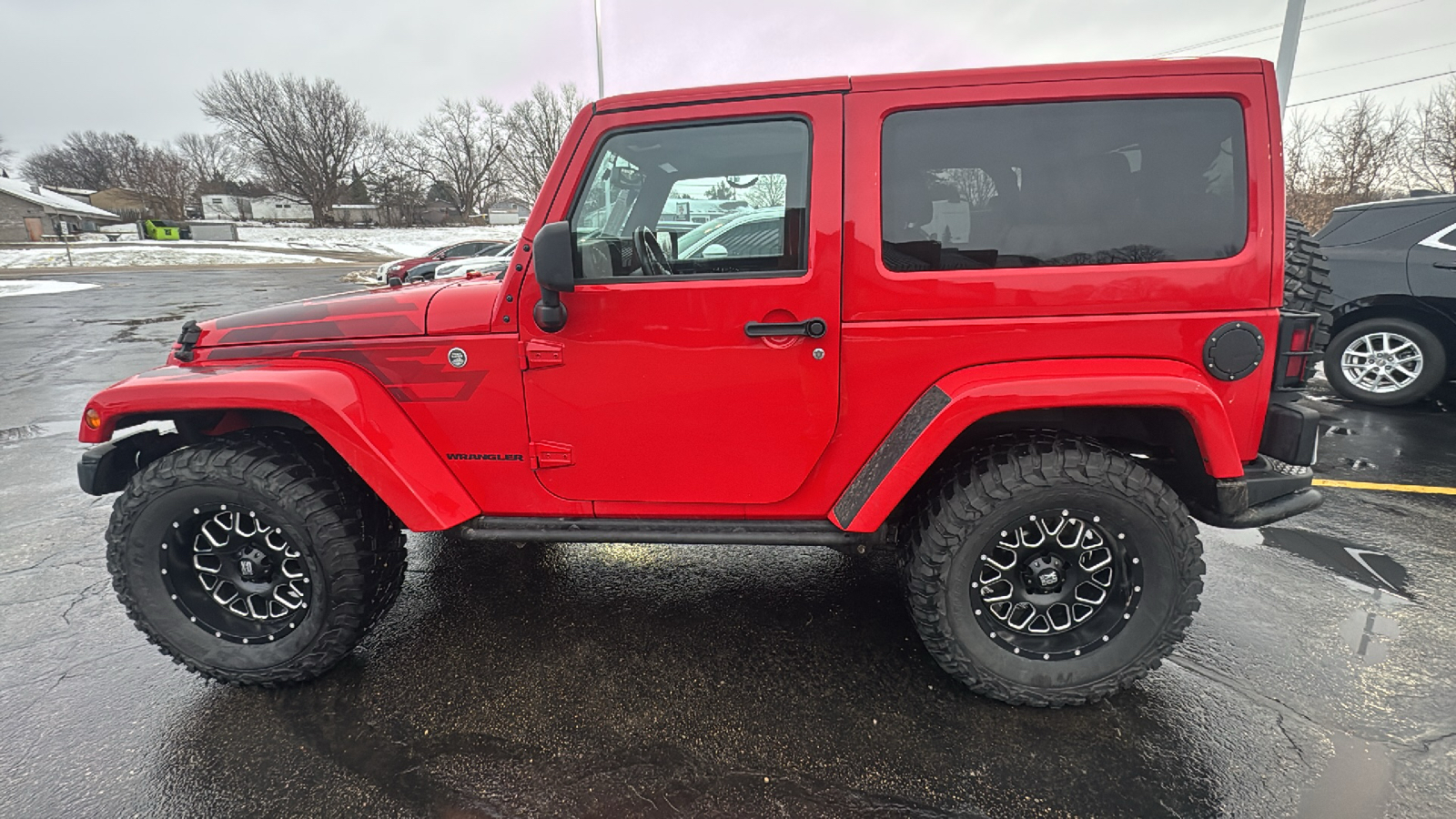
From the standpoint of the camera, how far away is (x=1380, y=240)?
5727 mm

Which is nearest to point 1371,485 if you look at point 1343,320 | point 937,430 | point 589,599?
point 1343,320

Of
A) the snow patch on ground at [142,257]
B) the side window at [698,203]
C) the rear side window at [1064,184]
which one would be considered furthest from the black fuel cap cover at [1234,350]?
the snow patch on ground at [142,257]

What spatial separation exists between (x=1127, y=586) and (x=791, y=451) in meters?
1.20

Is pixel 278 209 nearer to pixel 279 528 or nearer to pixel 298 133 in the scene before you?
pixel 298 133

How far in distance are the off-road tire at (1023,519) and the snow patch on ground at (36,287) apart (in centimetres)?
2483

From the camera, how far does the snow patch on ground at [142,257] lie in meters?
29.0

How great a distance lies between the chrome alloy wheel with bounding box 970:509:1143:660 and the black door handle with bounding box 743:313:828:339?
91 centimetres

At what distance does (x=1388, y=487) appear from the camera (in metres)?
4.19

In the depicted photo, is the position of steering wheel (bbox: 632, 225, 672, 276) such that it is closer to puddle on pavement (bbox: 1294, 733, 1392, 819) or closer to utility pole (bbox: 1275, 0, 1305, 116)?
puddle on pavement (bbox: 1294, 733, 1392, 819)

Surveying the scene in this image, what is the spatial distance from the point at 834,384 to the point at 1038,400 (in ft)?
2.03

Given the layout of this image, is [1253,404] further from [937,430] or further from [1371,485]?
[1371,485]

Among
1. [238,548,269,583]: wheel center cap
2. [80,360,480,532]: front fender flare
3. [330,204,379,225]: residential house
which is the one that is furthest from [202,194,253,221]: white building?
[238,548,269,583]: wheel center cap

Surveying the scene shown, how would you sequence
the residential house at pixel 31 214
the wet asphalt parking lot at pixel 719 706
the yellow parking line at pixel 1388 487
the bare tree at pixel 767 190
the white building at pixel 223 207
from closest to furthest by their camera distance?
the wet asphalt parking lot at pixel 719 706 < the bare tree at pixel 767 190 < the yellow parking line at pixel 1388 487 < the residential house at pixel 31 214 < the white building at pixel 223 207

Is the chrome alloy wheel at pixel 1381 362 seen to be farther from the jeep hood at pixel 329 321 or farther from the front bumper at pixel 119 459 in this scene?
the front bumper at pixel 119 459
